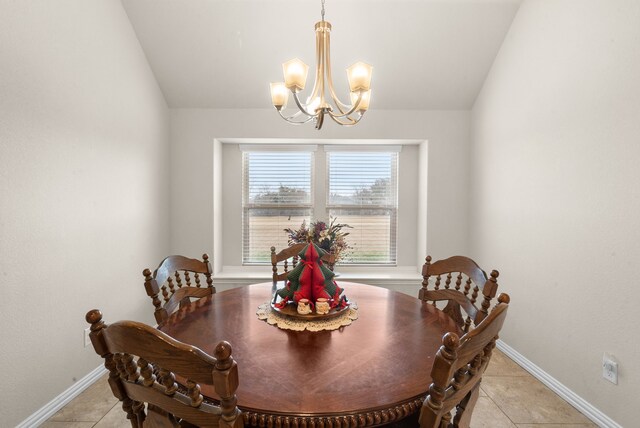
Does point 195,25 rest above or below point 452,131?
above

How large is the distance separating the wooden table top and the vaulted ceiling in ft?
7.22

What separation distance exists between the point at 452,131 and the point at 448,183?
54 cm

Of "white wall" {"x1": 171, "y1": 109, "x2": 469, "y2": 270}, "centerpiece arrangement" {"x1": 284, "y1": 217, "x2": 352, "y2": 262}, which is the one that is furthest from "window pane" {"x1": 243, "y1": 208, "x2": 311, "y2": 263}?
"centerpiece arrangement" {"x1": 284, "y1": 217, "x2": 352, "y2": 262}

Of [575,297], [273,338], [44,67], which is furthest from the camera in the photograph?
[575,297]

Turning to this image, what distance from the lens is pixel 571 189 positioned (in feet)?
6.93

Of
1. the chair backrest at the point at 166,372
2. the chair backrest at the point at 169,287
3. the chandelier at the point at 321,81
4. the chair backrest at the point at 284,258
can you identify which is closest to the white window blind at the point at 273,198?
the chair backrest at the point at 284,258

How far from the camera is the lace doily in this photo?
4.57 feet

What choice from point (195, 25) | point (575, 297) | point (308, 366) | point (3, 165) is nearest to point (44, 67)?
point (3, 165)

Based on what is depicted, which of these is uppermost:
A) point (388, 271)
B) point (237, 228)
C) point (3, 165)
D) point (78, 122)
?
point (78, 122)

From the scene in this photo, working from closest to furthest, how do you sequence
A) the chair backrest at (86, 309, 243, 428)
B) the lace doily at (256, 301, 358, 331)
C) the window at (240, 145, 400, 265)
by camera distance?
1. the chair backrest at (86, 309, 243, 428)
2. the lace doily at (256, 301, 358, 331)
3. the window at (240, 145, 400, 265)

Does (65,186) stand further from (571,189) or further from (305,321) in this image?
(571,189)

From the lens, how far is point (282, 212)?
147 inches

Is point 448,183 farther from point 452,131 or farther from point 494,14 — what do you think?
point 494,14

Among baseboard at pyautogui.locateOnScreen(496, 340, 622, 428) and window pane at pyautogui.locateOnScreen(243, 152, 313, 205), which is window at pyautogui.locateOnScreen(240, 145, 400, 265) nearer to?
window pane at pyautogui.locateOnScreen(243, 152, 313, 205)
